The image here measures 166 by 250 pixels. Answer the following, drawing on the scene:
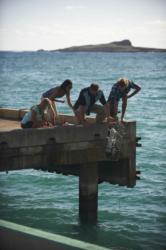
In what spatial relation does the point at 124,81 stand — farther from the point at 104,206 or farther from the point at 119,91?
the point at 104,206

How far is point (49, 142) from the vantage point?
1376 centimetres

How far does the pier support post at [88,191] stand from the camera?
14.8 m

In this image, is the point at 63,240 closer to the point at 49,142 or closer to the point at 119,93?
the point at 49,142

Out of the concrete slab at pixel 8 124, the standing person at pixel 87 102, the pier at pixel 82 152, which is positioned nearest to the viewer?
the pier at pixel 82 152

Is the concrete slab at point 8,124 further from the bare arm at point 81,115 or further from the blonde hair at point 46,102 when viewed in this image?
the bare arm at point 81,115

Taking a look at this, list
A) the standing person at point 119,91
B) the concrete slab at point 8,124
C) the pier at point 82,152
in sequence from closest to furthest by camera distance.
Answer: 1. the pier at point 82,152
2. the standing person at point 119,91
3. the concrete slab at point 8,124

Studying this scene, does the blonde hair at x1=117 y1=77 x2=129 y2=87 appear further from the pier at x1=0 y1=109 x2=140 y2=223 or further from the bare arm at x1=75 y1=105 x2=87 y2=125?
the bare arm at x1=75 y1=105 x2=87 y2=125

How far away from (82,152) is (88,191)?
1160 mm

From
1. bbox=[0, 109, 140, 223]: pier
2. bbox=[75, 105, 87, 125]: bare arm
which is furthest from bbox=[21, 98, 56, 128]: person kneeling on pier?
bbox=[75, 105, 87, 125]: bare arm

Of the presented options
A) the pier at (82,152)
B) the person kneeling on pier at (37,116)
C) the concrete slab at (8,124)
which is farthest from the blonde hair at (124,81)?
the concrete slab at (8,124)

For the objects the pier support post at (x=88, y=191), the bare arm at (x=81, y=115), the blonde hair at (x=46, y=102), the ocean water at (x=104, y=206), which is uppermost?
the blonde hair at (x=46, y=102)

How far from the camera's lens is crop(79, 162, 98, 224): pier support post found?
48.7 ft

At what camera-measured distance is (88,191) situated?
49.3ft

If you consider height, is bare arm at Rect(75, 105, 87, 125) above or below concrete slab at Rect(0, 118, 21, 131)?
above
